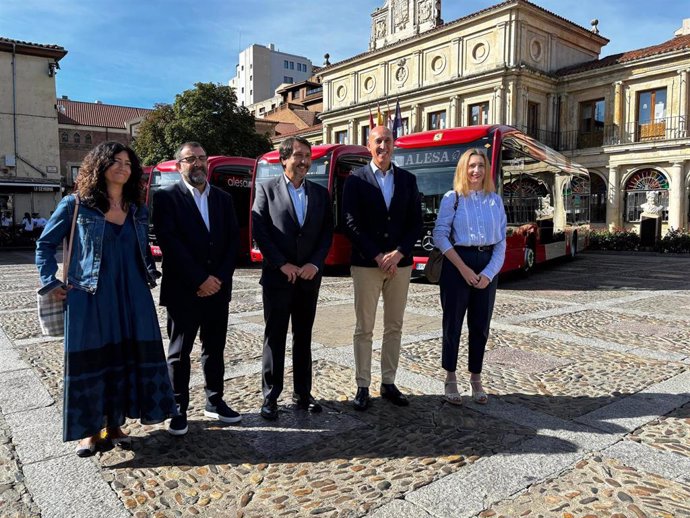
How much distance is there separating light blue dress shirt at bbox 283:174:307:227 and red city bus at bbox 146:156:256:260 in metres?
11.7

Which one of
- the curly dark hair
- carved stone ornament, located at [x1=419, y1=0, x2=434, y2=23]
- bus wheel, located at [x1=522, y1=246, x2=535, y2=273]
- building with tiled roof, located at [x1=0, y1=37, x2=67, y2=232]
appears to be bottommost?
bus wheel, located at [x1=522, y1=246, x2=535, y2=273]

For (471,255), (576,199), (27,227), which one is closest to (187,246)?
(471,255)

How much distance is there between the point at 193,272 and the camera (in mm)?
3488

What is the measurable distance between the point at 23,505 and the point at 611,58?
35.9 m

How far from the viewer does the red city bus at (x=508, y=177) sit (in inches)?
420

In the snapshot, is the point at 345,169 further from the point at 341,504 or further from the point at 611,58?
the point at 611,58

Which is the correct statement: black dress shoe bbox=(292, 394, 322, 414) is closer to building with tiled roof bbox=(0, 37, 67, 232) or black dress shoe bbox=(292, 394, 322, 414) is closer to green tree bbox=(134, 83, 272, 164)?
building with tiled roof bbox=(0, 37, 67, 232)

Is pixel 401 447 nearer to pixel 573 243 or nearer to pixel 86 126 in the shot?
pixel 573 243

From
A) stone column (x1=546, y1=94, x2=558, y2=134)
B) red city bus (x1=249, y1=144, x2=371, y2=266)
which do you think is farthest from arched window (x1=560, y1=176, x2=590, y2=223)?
stone column (x1=546, y1=94, x2=558, y2=134)

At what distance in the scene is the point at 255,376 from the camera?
15.7 feet

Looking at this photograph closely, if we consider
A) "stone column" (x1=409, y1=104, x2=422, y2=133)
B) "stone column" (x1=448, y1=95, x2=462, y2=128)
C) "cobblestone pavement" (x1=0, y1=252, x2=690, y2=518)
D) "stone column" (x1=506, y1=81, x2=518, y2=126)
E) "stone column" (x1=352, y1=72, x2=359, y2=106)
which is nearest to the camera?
"cobblestone pavement" (x1=0, y1=252, x2=690, y2=518)

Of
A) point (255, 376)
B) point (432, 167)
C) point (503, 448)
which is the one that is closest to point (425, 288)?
point (432, 167)

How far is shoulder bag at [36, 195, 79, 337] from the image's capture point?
311 cm

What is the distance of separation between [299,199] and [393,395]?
1.65 m
